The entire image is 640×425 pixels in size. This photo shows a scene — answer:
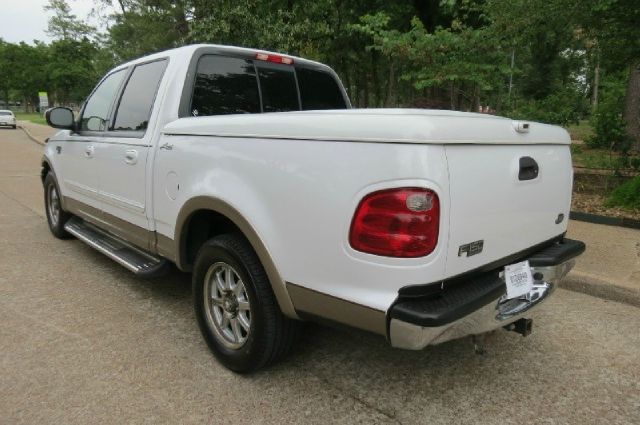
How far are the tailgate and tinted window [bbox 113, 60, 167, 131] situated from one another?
2322 millimetres

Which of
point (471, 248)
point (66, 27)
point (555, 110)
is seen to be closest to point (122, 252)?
point (471, 248)

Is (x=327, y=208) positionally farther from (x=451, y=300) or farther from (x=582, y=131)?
(x=582, y=131)

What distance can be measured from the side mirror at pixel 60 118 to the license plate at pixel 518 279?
160 inches

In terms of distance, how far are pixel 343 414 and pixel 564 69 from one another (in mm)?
49307

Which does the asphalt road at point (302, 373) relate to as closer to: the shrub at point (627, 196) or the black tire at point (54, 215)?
the black tire at point (54, 215)

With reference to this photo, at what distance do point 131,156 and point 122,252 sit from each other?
860 mm

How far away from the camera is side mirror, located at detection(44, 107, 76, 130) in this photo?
4414 millimetres

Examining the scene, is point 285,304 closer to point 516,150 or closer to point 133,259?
point 516,150

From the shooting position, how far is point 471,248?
6.96ft

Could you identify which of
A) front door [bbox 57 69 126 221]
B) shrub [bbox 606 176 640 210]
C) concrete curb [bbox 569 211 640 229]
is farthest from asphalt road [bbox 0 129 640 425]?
shrub [bbox 606 176 640 210]

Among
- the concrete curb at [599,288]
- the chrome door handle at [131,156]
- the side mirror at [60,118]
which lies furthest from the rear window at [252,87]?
the concrete curb at [599,288]

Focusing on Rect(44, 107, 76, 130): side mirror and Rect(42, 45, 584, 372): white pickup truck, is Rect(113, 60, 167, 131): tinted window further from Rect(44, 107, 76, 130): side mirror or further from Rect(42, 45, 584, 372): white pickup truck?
Rect(44, 107, 76, 130): side mirror

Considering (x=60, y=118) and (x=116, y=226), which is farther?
(x=60, y=118)

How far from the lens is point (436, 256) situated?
1.98 m
